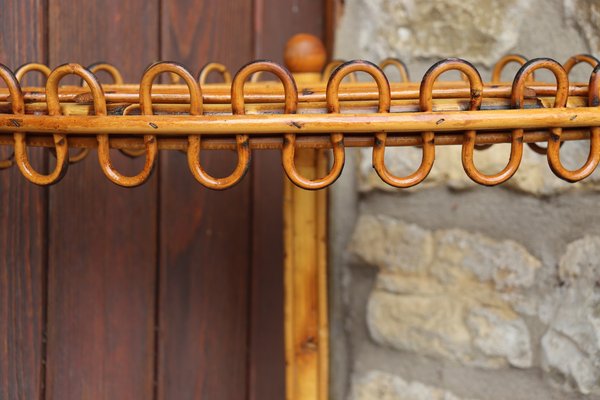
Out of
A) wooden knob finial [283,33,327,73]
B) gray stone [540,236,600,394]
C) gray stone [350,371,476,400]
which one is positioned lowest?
gray stone [350,371,476,400]

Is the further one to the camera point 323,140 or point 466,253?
point 466,253

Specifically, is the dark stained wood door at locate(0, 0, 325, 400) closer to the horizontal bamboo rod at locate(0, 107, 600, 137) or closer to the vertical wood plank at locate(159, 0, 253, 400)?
the vertical wood plank at locate(159, 0, 253, 400)

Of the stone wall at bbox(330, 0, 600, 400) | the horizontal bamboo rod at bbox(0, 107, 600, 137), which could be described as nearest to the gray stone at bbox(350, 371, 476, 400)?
the stone wall at bbox(330, 0, 600, 400)

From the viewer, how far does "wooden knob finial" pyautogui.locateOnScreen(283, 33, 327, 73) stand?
65 centimetres

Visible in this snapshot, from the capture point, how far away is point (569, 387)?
2.29ft

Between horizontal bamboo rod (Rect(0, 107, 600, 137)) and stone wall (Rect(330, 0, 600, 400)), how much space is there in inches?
13.7

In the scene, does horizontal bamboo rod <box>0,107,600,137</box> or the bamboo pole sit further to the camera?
the bamboo pole

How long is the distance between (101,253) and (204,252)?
13cm

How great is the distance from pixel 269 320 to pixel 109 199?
0.27 metres

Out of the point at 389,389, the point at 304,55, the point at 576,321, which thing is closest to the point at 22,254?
the point at 304,55

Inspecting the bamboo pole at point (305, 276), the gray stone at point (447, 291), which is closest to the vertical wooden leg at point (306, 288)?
the bamboo pole at point (305, 276)

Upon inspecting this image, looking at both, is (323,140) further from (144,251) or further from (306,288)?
(144,251)

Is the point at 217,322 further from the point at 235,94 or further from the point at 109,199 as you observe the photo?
the point at 235,94

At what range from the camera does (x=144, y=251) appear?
0.76 metres
